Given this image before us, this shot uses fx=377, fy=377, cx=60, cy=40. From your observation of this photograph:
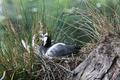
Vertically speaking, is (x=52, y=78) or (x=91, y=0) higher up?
(x=91, y=0)

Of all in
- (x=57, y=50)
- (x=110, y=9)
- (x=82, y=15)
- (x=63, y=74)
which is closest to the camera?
(x=63, y=74)

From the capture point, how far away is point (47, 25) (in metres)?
2.62

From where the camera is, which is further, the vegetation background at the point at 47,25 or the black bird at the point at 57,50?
the black bird at the point at 57,50

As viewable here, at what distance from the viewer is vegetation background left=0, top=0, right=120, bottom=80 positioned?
2.12 meters

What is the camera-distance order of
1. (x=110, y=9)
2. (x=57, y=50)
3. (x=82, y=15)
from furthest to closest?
(x=110, y=9) → (x=82, y=15) → (x=57, y=50)

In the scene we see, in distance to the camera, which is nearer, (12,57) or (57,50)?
(12,57)

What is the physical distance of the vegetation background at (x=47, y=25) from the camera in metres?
2.12

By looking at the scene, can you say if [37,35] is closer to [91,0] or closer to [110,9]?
[91,0]

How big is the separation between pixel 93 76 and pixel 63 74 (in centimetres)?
25

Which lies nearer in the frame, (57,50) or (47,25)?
(57,50)

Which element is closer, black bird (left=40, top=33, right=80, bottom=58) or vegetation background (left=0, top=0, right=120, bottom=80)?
vegetation background (left=0, top=0, right=120, bottom=80)

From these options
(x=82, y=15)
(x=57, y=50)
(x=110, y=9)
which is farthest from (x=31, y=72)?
(x=110, y=9)

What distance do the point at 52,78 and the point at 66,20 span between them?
2.51 feet

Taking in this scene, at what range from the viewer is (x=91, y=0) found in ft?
8.38
